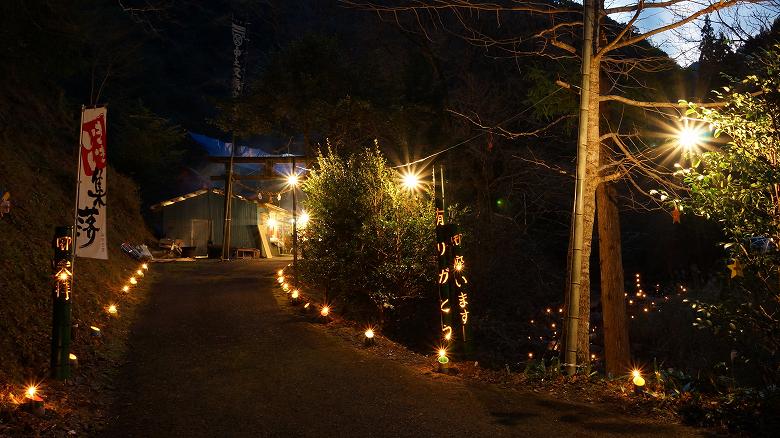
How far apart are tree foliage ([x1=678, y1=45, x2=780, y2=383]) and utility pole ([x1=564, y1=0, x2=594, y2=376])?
7.43 feet

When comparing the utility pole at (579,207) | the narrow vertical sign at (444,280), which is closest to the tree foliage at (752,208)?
the utility pole at (579,207)

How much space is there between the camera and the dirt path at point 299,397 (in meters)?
7.08

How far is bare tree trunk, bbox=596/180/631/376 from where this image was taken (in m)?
13.2

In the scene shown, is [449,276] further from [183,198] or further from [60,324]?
[183,198]

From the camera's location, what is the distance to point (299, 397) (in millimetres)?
8547

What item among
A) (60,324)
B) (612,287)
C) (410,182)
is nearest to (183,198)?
(410,182)

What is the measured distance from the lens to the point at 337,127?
82.3 ft

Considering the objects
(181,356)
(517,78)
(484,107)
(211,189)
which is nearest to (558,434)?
(181,356)

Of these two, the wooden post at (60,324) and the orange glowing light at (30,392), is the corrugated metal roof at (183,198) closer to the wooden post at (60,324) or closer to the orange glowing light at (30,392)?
the wooden post at (60,324)

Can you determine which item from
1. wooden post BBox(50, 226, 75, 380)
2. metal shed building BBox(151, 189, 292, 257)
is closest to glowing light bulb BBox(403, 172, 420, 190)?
wooden post BBox(50, 226, 75, 380)

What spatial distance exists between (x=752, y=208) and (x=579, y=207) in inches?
111

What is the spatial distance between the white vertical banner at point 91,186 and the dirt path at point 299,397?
7.50 feet

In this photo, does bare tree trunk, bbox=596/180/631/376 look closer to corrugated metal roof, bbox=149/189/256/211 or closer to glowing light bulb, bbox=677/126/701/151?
glowing light bulb, bbox=677/126/701/151

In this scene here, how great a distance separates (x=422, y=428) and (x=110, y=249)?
68.4 feet
